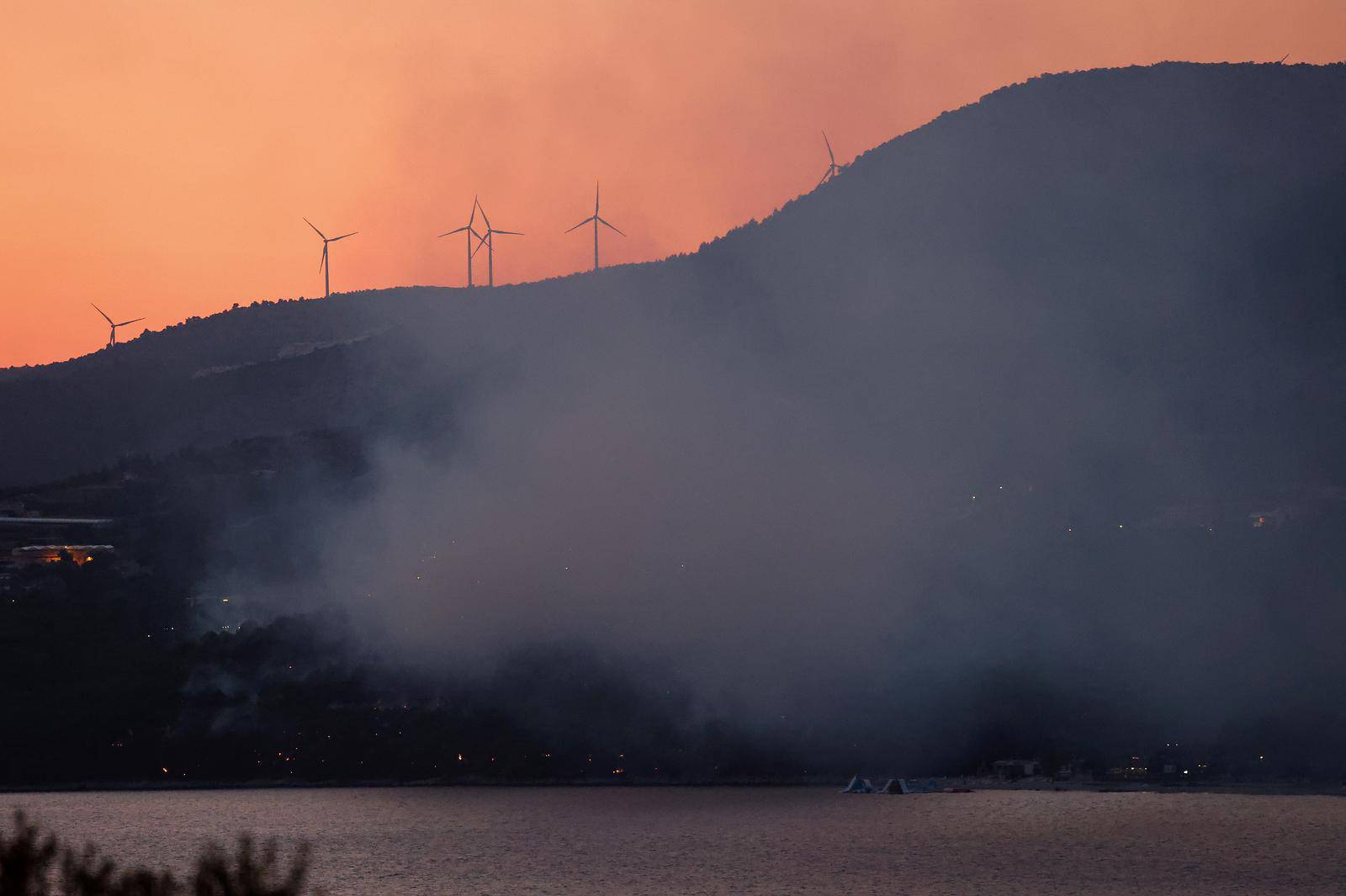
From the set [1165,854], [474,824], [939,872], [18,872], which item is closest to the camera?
[18,872]

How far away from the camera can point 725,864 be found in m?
150

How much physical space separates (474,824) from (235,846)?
38887mm

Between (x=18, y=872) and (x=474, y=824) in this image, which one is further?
(x=474, y=824)

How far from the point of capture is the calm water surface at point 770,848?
136875mm

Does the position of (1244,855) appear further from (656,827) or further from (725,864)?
(656,827)

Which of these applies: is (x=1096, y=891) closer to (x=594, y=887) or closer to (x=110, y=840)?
(x=594, y=887)

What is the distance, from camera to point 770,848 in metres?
160

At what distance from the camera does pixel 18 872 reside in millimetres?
33875

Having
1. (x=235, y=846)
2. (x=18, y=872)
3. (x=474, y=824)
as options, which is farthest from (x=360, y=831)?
(x=18, y=872)

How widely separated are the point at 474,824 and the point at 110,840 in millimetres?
42398

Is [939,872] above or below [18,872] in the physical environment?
below

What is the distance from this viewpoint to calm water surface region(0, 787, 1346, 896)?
137 meters

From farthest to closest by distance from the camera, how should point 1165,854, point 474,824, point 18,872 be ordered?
point 474,824
point 1165,854
point 18,872

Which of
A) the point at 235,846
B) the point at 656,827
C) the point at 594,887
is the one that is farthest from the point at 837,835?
the point at 235,846
